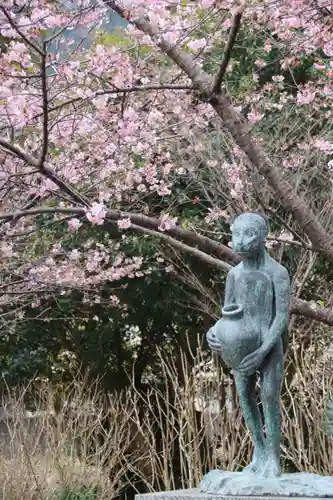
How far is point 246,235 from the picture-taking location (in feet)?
12.7

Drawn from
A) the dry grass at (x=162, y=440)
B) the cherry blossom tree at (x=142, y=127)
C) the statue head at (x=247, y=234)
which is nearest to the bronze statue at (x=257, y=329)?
the statue head at (x=247, y=234)

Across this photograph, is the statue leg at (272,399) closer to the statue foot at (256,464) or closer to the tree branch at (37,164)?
the statue foot at (256,464)

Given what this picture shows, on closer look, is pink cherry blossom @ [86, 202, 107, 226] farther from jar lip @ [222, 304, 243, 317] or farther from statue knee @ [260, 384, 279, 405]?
statue knee @ [260, 384, 279, 405]

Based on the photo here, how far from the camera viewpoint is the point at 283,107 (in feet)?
31.0

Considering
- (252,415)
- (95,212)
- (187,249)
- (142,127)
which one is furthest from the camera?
(142,127)

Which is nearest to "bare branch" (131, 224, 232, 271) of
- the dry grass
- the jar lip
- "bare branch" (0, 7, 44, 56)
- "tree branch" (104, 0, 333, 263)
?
"tree branch" (104, 0, 333, 263)

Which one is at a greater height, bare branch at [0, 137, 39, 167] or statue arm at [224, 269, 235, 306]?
bare branch at [0, 137, 39, 167]

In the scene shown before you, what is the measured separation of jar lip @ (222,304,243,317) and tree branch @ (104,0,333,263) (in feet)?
5.64

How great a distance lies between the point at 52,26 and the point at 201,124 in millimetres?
2769

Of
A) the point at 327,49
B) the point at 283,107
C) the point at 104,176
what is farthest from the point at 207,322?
the point at 327,49

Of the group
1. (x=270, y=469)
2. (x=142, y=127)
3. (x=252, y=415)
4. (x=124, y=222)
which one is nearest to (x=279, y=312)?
(x=252, y=415)

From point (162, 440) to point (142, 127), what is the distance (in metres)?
3.74

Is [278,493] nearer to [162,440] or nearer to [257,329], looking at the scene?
[257,329]

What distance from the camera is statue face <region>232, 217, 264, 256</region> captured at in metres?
3.86
